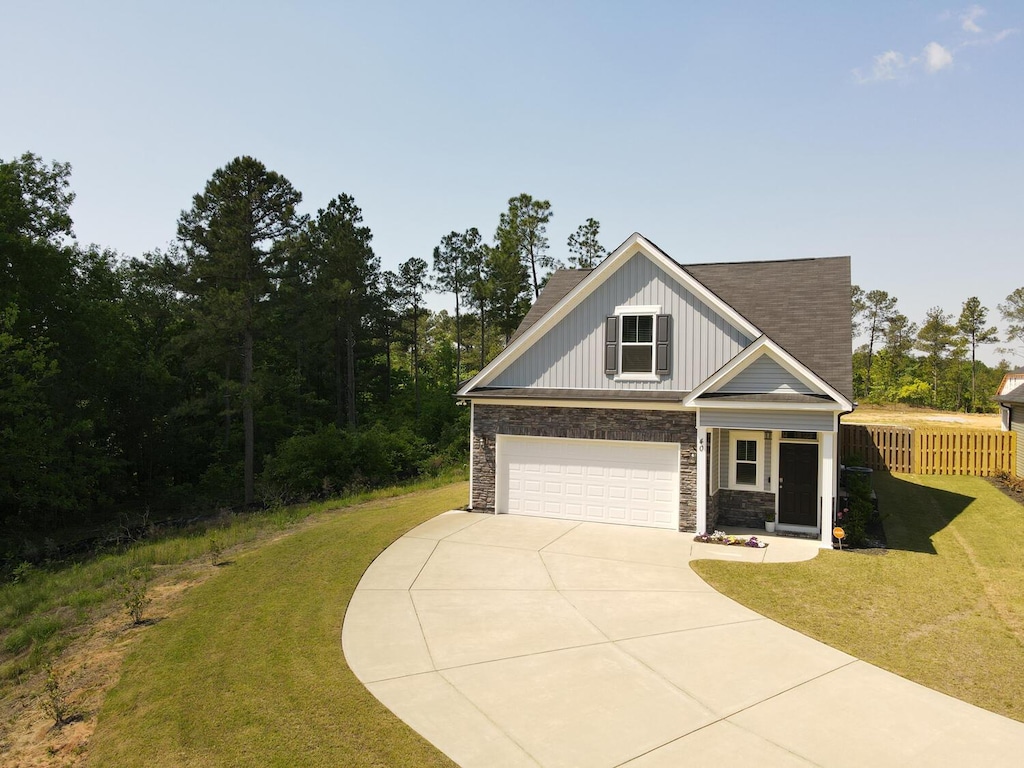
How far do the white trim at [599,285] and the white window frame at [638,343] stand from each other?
0.91m

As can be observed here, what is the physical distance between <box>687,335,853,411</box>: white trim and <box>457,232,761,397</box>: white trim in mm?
842

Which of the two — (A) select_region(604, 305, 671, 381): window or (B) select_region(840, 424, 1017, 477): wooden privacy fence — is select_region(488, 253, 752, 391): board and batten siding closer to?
(A) select_region(604, 305, 671, 381): window

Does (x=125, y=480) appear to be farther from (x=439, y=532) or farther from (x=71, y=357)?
(x=439, y=532)

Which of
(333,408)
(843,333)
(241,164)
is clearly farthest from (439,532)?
(333,408)

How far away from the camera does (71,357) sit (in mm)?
25969

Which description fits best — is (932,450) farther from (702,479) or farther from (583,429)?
(583,429)

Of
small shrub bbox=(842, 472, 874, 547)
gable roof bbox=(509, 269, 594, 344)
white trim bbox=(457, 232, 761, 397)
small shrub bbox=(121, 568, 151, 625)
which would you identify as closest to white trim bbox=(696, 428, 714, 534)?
white trim bbox=(457, 232, 761, 397)

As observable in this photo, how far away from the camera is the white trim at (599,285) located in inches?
542

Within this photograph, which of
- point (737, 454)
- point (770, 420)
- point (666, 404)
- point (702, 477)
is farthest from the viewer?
point (737, 454)

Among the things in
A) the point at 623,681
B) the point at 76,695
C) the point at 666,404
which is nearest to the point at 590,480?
the point at 666,404

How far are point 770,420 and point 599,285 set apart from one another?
5.31 metres

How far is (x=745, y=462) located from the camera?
565 inches

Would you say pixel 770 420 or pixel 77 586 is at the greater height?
pixel 770 420

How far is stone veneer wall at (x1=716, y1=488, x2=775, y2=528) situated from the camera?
14.0 m
